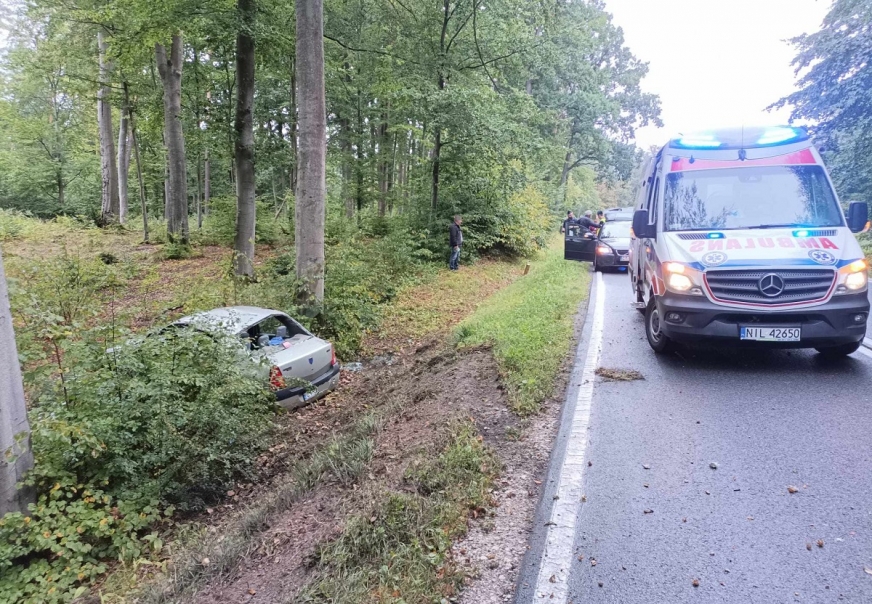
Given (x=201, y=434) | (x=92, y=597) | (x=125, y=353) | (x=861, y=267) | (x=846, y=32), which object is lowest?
(x=92, y=597)

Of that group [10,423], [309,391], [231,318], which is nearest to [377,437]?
[309,391]

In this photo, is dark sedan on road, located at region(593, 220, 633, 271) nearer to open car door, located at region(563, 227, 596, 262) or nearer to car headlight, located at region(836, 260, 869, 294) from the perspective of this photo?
open car door, located at region(563, 227, 596, 262)

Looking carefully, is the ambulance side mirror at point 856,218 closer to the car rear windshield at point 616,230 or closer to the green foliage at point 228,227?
the car rear windshield at point 616,230

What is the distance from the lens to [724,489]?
3.44 m

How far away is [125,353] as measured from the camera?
4.95 meters

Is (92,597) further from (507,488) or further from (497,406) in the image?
(497,406)

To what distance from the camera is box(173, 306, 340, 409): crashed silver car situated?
6082 millimetres

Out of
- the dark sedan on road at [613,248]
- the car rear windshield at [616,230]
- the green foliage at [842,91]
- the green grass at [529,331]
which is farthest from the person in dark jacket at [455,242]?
the green foliage at [842,91]

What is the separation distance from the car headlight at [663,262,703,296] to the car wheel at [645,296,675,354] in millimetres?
492

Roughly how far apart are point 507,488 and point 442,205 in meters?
14.0

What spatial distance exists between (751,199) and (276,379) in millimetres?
6309

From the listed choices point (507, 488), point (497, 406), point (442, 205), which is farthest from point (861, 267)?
point (442, 205)

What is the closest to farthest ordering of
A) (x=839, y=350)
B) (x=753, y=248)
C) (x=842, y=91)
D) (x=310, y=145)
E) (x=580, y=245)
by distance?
(x=753, y=248)
(x=839, y=350)
(x=310, y=145)
(x=580, y=245)
(x=842, y=91)

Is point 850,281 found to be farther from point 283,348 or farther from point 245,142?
point 245,142
